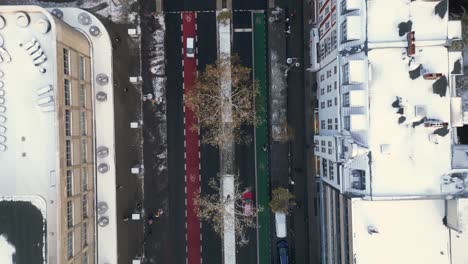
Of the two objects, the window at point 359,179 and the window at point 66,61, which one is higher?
the window at point 66,61

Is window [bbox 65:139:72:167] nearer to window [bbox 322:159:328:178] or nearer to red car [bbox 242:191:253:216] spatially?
red car [bbox 242:191:253:216]

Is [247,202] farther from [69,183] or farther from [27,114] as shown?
[27,114]

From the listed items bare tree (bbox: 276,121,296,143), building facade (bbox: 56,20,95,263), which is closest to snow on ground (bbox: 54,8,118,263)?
building facade (bbox: 56,20,95,263)

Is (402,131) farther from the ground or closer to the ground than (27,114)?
closer to the ground

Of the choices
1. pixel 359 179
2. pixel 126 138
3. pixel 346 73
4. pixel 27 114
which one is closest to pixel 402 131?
pixel 359 179

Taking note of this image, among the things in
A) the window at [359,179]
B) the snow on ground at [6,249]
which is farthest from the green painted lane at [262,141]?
the snow on ground at [6,249]

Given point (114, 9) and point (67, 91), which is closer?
point (67, 91)

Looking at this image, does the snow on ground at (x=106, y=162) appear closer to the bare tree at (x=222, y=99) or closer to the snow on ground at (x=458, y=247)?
the bare tree at (x=222, y=99)

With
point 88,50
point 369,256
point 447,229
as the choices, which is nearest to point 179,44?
point 88,50
